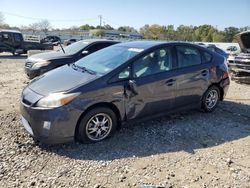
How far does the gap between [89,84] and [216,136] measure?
7.96 ft

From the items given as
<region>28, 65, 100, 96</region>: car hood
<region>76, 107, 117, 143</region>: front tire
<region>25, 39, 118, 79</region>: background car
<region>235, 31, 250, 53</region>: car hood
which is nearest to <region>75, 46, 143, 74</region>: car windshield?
<region>28, 65, 100, 96</region>: car hood

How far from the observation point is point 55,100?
410cm

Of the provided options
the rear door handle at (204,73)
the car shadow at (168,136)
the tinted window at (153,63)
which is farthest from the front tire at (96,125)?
the rear door handle at (204,73)

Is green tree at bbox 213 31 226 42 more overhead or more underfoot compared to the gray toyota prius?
more underfoot

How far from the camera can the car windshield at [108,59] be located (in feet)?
15.9

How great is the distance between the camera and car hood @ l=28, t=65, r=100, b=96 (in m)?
4.32

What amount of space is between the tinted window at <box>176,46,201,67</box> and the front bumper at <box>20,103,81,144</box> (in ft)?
7.90

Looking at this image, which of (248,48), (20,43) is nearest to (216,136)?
(248,48)

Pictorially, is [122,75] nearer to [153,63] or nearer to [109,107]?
[109,107]

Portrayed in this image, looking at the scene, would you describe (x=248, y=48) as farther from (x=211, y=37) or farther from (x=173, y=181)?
(x=211, y=37)

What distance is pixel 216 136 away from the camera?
198 inches

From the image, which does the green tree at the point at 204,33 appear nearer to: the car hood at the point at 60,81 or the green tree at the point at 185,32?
the green tree at the point at 185,32

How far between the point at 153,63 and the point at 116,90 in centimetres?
100

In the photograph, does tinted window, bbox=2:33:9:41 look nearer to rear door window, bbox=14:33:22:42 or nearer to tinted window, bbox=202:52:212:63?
rear door window, bbox=14:33:22:42
